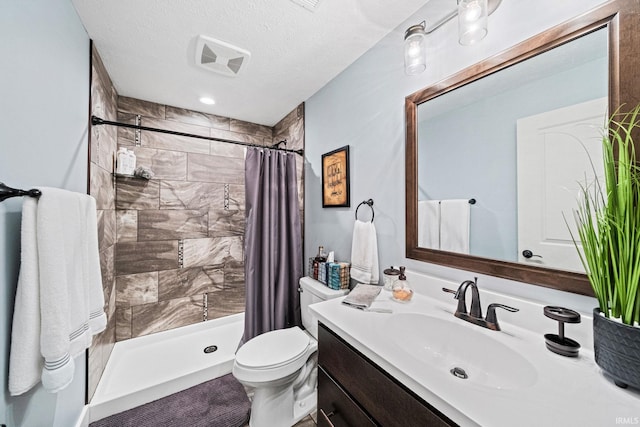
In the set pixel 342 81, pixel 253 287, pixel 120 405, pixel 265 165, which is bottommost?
pixel 120 405

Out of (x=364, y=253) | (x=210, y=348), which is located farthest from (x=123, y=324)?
(x=364, y=253)

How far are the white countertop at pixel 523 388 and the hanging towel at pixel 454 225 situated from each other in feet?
0.81

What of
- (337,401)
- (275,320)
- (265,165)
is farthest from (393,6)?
(275,320)

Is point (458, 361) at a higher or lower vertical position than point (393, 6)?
lower

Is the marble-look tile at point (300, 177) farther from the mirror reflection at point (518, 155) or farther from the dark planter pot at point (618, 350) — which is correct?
the dark planter pot at point (618, 350)

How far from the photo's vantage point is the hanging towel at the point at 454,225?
106cm

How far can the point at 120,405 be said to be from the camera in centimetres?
150

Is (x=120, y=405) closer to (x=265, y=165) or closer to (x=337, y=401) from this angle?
(x=337, y=401)

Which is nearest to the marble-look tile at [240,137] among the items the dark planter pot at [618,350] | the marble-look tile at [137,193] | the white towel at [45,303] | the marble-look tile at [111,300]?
the marble-look tile at [137,193]

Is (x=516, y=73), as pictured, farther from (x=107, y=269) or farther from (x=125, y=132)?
(x=125, y=132)

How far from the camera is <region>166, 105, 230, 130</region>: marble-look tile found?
7.72ft

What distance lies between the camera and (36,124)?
2.92 ft

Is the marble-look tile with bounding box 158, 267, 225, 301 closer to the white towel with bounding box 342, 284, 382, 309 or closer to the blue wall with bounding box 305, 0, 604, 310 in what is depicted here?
the blue wall with bounding box 305, 0, 604, 310

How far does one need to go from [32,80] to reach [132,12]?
0.70m
